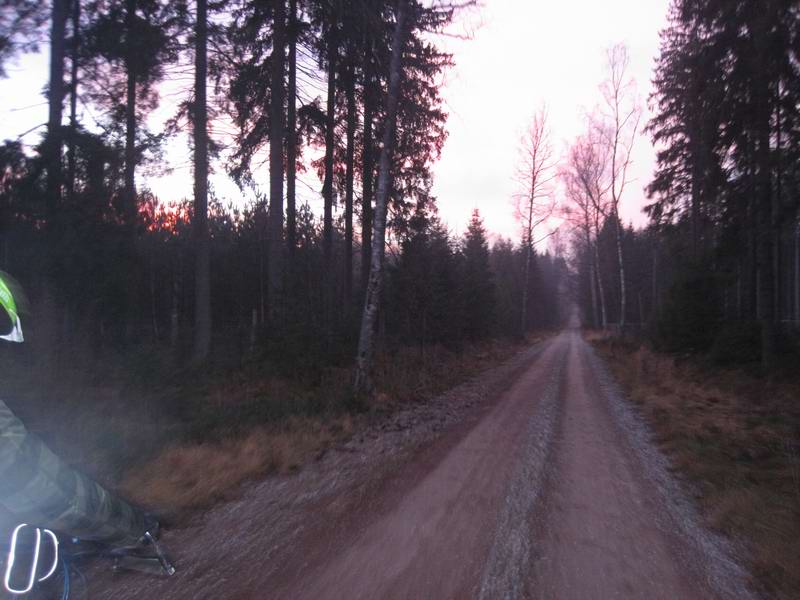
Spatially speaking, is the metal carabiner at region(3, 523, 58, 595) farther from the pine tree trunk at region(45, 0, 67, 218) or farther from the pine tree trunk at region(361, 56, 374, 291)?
the pine tree trunk at region(361, 56, 374, 291)

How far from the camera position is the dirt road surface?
4094mm

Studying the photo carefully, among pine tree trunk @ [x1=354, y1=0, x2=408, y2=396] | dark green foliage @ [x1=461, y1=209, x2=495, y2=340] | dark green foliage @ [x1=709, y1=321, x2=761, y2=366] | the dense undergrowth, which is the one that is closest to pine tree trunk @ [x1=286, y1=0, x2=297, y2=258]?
pine tree trunk @ [x1=354, y1=0, x2=408, y2=396]

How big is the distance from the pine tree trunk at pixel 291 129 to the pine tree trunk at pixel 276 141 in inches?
16.6

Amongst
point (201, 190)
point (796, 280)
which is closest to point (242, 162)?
point (201, 190)

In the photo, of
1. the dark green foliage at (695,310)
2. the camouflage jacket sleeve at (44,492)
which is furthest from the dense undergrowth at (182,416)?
the dark green foliage at (695,310)

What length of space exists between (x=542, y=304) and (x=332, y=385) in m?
64.5

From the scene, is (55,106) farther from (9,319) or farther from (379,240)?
(9,319)

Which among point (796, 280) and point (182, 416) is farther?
point (796, 280)

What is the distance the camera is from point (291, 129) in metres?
17.7

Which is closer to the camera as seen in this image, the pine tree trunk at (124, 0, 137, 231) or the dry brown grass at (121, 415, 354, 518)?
the dry brown grass at (121, 415, 354, 518)

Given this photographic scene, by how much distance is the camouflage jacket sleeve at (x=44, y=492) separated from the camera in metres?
2.55

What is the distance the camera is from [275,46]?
16.2 metres

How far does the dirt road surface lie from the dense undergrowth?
2.01ft

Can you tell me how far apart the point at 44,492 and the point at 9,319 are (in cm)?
87
